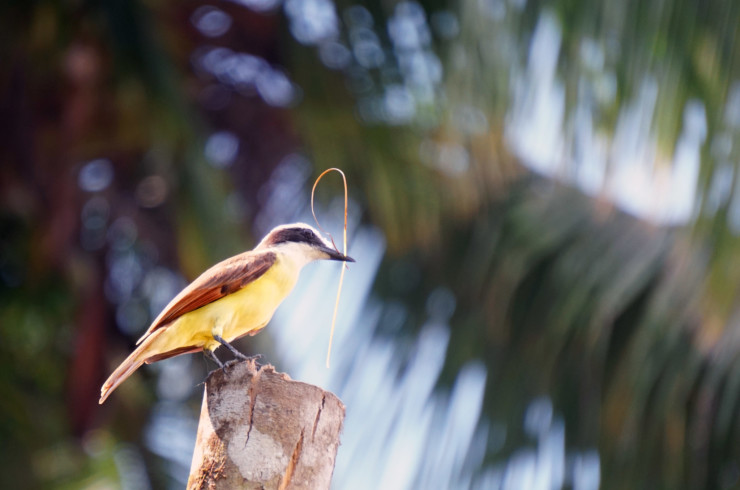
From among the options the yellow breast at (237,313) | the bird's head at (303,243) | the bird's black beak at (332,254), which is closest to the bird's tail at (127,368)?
the yellow breast at (237,313)

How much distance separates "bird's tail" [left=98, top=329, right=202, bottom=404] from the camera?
4.29 meters

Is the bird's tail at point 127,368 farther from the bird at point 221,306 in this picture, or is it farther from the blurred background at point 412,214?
the blurred background at point 412,214

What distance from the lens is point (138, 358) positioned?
15.3 ft

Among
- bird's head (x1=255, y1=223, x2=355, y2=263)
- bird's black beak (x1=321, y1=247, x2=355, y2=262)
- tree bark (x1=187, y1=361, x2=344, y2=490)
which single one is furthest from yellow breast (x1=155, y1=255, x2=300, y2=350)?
tree bark (x1=187, y1=361, x2=344, y2=490)

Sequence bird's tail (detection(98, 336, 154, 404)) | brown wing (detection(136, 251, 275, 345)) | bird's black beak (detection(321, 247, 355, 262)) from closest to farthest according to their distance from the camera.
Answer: bird's tail (detection(98, 336, 154, 404)), brown wing (detection(136, 251, 275, 345)), bird's black beak (detection(321, 247, 355, 262))

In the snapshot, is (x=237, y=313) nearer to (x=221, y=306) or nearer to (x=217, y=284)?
(x=221, y=306)

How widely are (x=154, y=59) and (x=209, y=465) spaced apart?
15.9ft

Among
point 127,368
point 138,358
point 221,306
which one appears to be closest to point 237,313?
point 221,306

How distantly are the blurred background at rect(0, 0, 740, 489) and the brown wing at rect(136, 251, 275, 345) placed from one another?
239cm

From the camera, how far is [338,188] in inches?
376

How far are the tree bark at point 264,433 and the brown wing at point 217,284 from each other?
0.90 m

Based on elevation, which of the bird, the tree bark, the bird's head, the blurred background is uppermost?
the blurred background

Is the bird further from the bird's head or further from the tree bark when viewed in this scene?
the tree bark

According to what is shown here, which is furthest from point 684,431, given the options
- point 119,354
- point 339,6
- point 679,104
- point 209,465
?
point 209,465
